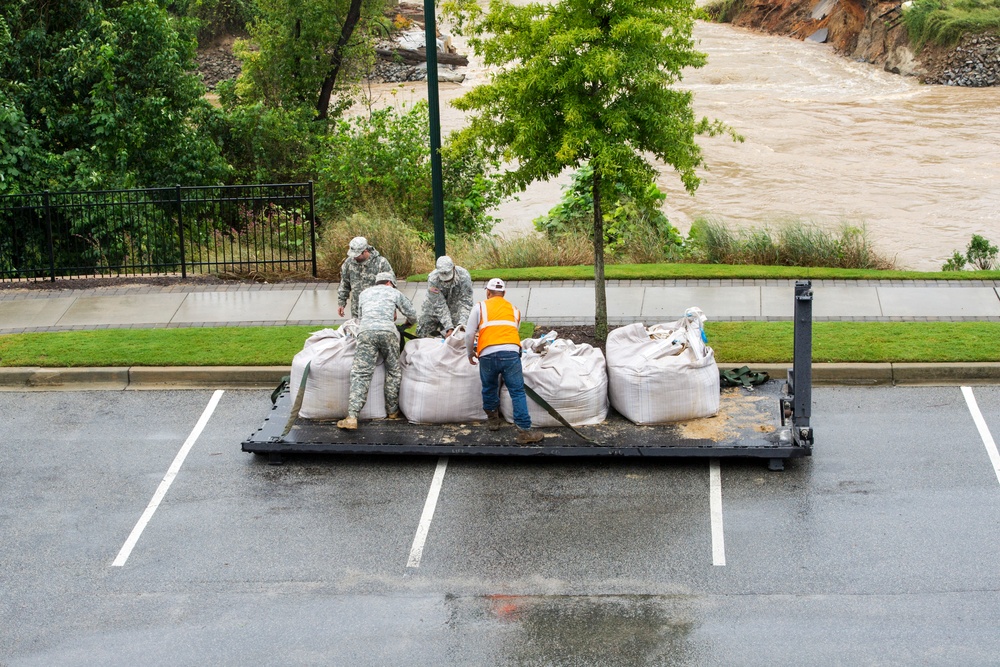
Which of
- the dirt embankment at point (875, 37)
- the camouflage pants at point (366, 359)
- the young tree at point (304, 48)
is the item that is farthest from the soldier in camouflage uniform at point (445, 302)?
the dirt embankment at point (875, 37)

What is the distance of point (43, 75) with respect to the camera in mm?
19969

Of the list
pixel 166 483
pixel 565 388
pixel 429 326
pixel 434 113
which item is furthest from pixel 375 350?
pixel 434 113

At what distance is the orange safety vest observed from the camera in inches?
386

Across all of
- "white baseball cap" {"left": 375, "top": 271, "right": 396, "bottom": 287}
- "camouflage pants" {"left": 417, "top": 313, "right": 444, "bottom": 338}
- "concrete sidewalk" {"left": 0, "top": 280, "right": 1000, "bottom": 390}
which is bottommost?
"concrete sidewalk" {"left": 0, "top": 280, "right": 1000, "bottom": 390}

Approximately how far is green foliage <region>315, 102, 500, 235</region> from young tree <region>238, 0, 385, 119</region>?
6.21m

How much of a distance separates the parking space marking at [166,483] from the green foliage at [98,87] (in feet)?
28.0

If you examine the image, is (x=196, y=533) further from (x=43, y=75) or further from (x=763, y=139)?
(x=763, y=139)

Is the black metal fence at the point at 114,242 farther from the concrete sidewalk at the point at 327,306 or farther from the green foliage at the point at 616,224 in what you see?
the green foliage at the point at 616,224

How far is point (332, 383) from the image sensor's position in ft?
33.8

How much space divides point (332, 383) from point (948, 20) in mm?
35507

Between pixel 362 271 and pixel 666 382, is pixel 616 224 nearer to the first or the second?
pixel 362 271

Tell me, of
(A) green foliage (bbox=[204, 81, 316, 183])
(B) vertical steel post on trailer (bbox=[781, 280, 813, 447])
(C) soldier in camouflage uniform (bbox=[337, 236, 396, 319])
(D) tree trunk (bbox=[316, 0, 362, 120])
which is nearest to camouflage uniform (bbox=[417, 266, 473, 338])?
(C) soldier in camouflage uniform (bbox=[337, 236, 396, 319])

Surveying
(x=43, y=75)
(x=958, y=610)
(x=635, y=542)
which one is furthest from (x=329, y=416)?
(x=43, y=75)

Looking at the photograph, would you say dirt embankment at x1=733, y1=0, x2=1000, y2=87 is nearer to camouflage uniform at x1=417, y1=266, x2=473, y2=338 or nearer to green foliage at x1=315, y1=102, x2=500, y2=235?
green foliage at x1=315, y1=102, x2=500, y2=235
